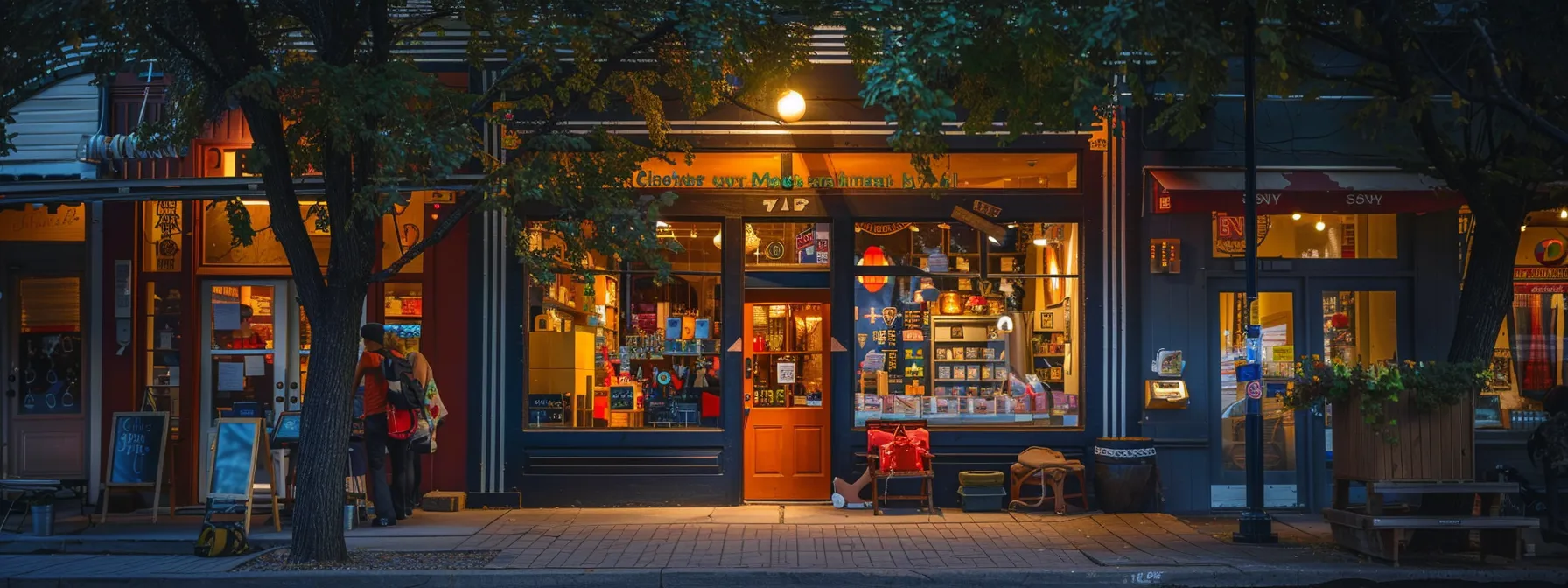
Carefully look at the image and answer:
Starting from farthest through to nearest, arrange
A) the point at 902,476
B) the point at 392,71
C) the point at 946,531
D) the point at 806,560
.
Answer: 1. the point at 902,476
2. the point at 946,531
3. the point at 806,560
4. the point at 392,71

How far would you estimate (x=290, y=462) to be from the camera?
40.8ft

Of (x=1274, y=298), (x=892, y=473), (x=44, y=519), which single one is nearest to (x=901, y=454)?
(x=892, y=473)

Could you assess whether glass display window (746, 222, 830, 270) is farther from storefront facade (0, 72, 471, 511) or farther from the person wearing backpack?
the person wearing backpack

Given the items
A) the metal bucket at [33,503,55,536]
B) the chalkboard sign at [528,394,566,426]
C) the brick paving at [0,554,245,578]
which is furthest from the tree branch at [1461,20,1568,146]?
the metal bucket at [33,503,55,536]

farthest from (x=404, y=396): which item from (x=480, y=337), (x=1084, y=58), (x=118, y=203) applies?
(x=1084, y=58)

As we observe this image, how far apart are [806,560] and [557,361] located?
419 centimetres

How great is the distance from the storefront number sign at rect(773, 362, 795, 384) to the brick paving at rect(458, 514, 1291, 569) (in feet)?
6.15

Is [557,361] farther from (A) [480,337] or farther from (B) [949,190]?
(B) [949,190]

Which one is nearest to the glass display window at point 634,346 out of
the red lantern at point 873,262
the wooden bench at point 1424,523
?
the red lantern at point 873,262

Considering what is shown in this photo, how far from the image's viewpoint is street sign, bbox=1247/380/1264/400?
35.0 feet

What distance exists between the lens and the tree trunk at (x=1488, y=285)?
1051 centimetres

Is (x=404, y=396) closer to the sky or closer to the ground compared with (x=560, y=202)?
closer to the ground

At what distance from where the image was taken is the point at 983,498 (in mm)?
12438

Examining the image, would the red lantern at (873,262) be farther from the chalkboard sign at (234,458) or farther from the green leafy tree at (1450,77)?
the chalkboard sign at (234,458)
